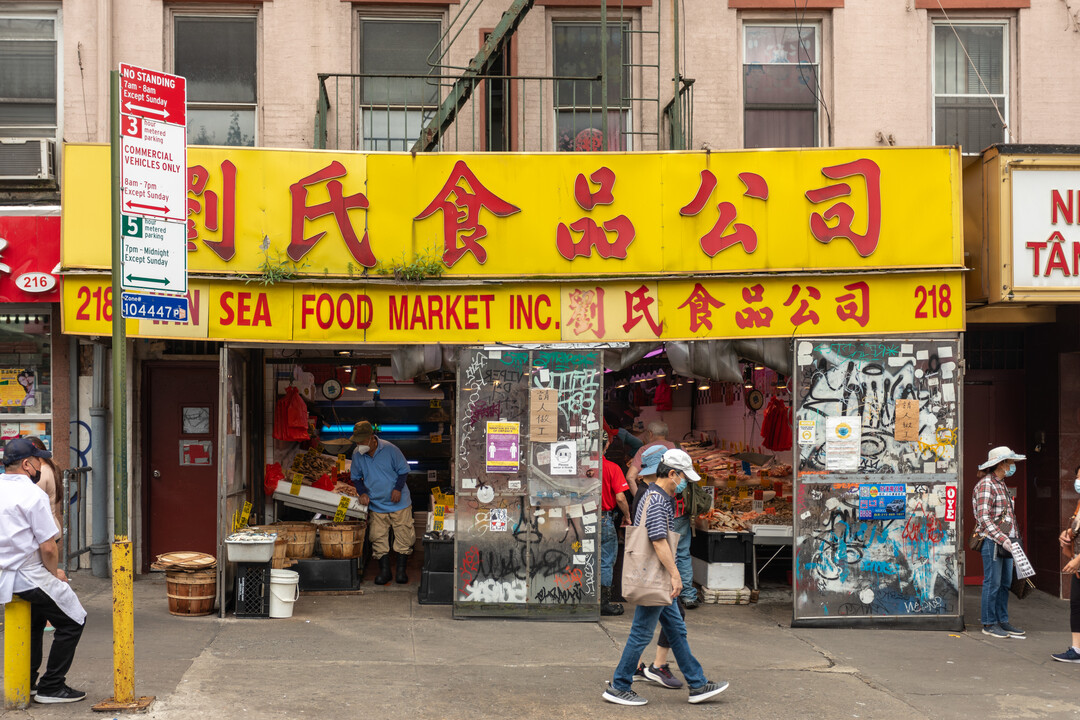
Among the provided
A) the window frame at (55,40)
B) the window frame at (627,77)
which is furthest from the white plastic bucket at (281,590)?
the window frame at (627,77)

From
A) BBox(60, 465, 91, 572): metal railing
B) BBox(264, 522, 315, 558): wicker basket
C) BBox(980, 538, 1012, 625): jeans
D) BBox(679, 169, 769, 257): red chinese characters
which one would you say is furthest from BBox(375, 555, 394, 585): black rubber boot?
BBox(980, 538, 1012, 625): jeans

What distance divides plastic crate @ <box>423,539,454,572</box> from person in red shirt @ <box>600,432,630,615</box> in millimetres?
1631

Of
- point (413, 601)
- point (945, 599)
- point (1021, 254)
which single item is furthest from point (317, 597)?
point (1021, 254)

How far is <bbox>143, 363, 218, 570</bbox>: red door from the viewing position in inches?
482

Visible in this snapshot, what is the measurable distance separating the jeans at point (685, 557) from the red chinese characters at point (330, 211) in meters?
4.21

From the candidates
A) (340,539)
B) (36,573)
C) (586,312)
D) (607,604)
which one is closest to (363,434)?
(340,539)

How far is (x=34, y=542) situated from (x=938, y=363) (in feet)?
26.8

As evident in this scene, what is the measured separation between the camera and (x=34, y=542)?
6953 mm

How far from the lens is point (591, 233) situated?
408 inches

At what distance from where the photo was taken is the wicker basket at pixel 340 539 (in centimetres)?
1130

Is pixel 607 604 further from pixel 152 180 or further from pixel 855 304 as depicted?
pixel 152 180

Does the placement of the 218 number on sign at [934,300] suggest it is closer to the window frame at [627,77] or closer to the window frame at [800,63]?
the window frame at [800,63]

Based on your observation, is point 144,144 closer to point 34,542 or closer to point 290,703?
point 34,542

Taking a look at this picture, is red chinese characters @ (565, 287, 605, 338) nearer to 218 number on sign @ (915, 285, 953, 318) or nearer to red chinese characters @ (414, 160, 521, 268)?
red chinese characters @ (414, 160, 521, 268)
